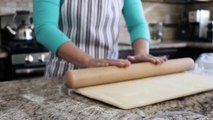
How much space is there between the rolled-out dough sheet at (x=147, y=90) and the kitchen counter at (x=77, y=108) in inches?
0.5

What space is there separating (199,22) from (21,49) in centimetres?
179

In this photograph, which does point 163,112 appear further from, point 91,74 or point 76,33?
point 76,33

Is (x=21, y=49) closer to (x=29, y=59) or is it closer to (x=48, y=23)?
(x=29, y=59)

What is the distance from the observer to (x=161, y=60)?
97cm

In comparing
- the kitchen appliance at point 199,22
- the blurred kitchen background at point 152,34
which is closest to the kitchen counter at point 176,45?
the blurred kitchen background at point 152,34

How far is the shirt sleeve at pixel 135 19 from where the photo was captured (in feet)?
4.06

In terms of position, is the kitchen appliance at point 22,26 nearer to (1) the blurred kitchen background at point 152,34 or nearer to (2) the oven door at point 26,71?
(1) the blurred kitchen background at point 152,34

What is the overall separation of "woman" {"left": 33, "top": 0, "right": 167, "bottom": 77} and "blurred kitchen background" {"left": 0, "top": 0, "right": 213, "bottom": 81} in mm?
823

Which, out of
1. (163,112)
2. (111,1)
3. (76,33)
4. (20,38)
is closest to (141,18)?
(111,1)

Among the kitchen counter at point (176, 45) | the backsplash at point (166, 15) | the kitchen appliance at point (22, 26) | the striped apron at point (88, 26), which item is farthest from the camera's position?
the backsplash at point (166, 15)

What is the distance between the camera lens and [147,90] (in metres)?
0.77

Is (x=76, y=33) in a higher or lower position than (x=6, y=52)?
higher

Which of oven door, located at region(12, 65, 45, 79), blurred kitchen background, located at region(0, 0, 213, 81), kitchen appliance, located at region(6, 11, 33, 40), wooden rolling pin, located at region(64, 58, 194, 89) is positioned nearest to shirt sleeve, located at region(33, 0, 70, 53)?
wooden rolling pin, located at region(64, 58, 194, 89)

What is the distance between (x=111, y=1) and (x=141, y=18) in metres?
0.17
